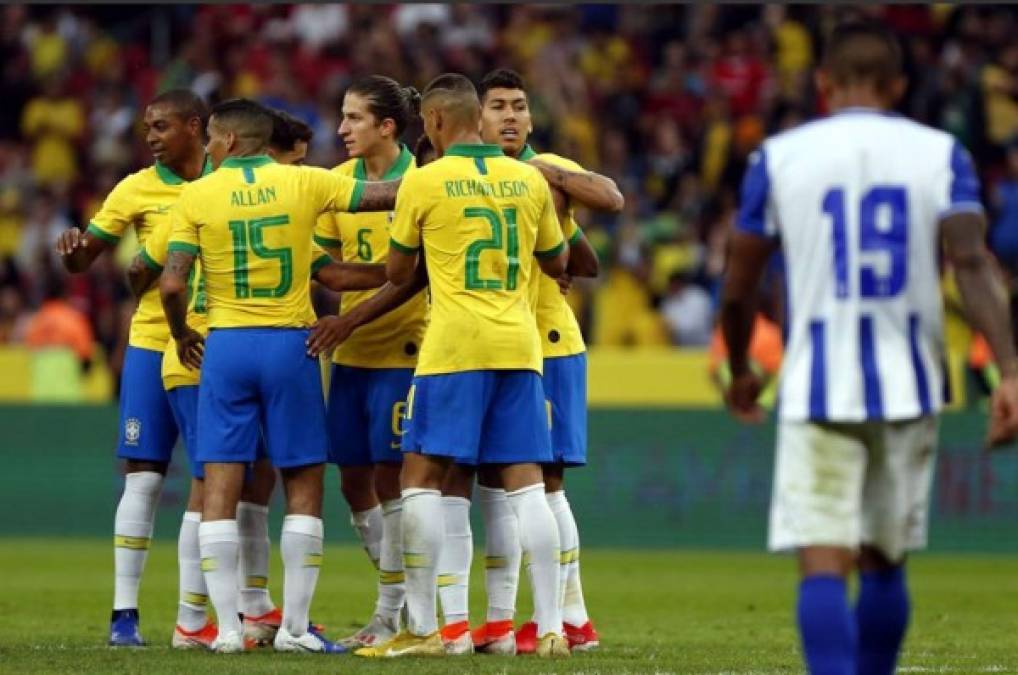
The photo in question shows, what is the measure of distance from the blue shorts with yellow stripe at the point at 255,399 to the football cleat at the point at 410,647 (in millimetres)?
848

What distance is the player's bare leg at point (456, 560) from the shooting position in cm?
873

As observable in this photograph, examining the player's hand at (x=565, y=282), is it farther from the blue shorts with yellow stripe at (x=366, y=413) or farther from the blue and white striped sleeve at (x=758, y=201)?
the blue and white striped sleeve at (x=758, y=201)

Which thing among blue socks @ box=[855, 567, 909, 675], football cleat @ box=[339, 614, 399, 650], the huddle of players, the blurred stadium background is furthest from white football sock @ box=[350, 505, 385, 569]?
the blurred stadium background

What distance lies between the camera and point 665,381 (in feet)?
59.4

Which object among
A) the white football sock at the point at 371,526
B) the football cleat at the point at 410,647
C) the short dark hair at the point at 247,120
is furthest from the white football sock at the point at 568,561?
the short dark hair at the point at 247,120

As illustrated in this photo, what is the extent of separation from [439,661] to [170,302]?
190 centimetres

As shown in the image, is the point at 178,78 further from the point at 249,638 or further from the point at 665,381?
the point at 249,638

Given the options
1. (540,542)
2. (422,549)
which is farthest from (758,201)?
(422,549)

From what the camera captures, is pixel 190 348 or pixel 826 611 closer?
pixel 826 611

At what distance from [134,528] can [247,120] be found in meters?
2.05

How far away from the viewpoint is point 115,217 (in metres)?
9.69

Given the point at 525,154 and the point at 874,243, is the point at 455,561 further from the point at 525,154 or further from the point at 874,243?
the point at 874,243

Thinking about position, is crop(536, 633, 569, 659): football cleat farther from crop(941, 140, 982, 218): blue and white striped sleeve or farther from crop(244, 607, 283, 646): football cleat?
crop(941, 140, 982, 218): blue and white striped sleeve

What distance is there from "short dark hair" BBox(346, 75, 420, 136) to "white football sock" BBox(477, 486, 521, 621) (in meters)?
1.74
